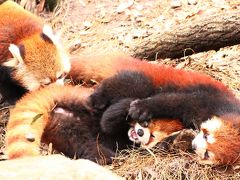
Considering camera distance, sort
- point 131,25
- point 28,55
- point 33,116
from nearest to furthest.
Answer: point 33,116 → point 28,55 → point 131,25

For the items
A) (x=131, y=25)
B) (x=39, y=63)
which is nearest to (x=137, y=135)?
(x=39, y=63)

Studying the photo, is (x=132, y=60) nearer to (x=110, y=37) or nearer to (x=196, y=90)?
(x=196, y=90)

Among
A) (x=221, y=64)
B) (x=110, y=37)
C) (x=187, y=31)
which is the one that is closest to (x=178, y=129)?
(x=187, y=31)

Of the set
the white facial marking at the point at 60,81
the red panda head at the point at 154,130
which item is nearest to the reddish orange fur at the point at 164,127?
the red panda head at the point at 154,130

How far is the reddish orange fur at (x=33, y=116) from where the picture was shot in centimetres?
343

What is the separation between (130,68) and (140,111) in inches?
17.3

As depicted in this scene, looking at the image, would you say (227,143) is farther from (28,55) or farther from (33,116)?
(28,55)

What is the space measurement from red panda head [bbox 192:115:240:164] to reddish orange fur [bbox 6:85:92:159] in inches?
39.0

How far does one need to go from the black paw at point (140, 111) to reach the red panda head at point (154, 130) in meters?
0.06

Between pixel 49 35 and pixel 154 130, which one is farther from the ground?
pixel 49 35

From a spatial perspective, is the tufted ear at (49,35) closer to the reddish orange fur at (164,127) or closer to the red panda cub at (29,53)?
the red panda cub at (29,53)

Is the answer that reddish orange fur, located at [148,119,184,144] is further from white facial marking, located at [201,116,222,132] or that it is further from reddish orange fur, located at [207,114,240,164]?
reddish orange fur, located at [207,114,240,164]

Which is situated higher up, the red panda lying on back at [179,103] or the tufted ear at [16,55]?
the tufted ear at [16,55]

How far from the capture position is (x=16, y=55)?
4375 mm
